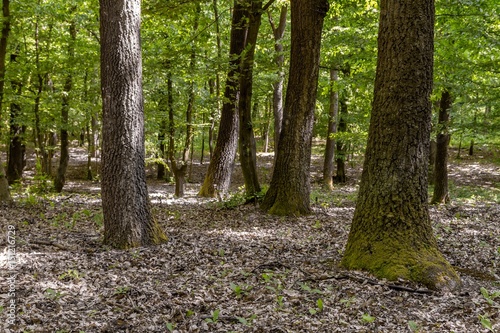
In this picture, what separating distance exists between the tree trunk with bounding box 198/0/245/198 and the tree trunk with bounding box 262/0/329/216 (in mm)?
2612

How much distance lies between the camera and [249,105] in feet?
30.5

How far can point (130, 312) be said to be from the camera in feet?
12.8

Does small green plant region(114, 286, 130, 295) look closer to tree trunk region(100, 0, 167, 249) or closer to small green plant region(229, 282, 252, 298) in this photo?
small green plant region(229, 282, 252, 298)

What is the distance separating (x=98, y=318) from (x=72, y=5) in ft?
39.9

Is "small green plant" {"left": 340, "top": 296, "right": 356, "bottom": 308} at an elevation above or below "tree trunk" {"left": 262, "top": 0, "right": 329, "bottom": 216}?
below

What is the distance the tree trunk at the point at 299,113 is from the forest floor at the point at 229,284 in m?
0.74

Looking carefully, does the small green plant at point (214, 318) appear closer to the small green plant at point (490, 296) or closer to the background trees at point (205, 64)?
the small green plant at point (490, 296)

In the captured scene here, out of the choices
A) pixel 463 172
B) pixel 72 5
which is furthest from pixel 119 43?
pixel 463 172

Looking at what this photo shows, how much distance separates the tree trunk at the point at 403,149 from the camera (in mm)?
4578

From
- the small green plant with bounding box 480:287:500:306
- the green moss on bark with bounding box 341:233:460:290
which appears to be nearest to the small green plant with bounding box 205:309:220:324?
the green moss on bark with bounding box 341:233:460:290

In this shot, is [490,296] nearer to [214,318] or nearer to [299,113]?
[214,318]

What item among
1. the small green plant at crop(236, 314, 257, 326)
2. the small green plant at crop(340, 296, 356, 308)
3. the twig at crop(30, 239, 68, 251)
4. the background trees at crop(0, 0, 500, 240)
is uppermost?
the background trees at crop(0, 0, 500, 240)

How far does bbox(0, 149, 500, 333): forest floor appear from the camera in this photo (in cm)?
366

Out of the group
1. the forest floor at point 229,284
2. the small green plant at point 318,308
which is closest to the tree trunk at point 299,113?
the forest floor at point 229,284
